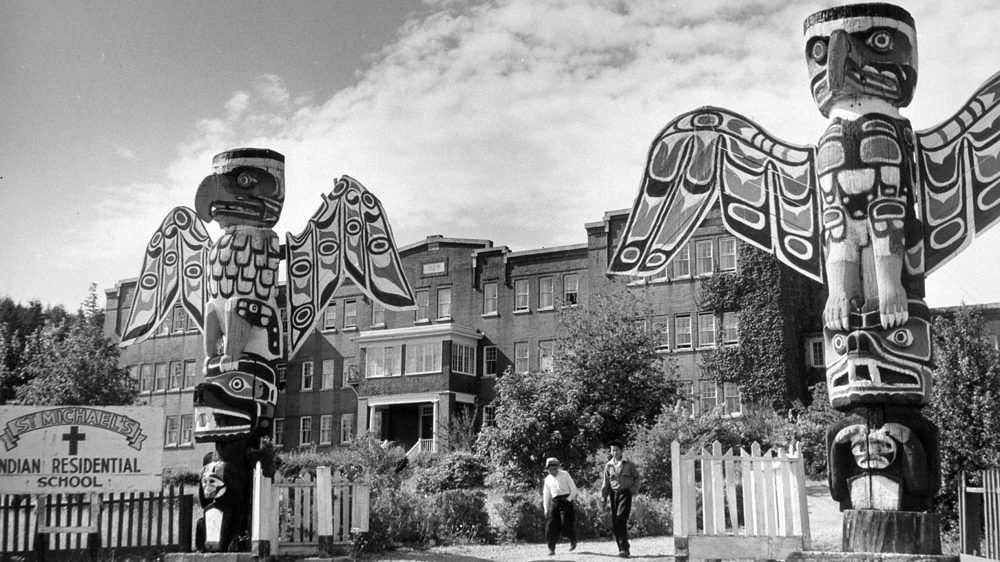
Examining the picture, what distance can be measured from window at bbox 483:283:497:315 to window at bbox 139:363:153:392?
68.0 ft

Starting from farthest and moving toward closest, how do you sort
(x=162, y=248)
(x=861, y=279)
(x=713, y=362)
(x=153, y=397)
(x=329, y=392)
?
(x=153, y=397) < (x=329, y=392) < (x=713, y=362) < (x=162, y=248) < (x=861, y=279)

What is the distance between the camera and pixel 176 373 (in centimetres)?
5759

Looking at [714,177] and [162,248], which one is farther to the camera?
[162,248]

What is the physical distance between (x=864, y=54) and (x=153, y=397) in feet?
171

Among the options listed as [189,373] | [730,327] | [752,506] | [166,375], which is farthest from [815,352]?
[166,375]

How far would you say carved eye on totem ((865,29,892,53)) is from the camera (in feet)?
41.2

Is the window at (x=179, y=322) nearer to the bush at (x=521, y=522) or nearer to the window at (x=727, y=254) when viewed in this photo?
the window at (x=727, y=254)

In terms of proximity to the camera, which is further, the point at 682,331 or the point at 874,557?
the point at 682,331

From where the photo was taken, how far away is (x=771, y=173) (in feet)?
44.7

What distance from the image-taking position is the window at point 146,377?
191 feet

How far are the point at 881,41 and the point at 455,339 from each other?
37.3 m

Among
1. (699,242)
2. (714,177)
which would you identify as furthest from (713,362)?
(714,177)

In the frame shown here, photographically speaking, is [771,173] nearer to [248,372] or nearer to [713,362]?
[248,372]

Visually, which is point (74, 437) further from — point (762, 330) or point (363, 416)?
point (363, 416)
